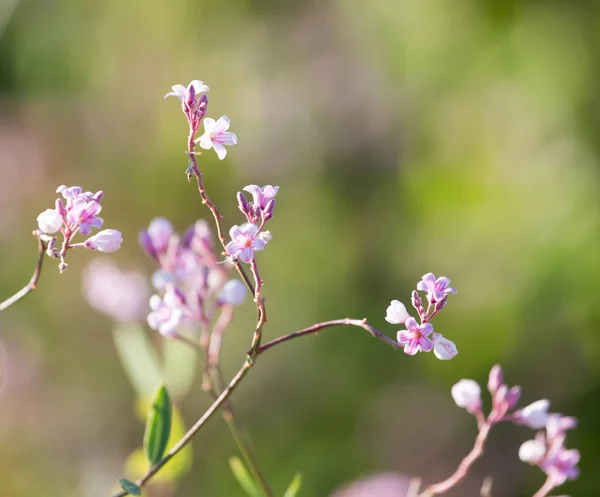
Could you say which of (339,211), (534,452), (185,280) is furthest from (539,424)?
(339,211)

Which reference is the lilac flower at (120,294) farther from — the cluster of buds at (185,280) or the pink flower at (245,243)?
the pink flower at (245,243)

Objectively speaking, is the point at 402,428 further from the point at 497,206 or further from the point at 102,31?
the point at 102,31

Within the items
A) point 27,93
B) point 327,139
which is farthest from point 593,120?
point 27,93

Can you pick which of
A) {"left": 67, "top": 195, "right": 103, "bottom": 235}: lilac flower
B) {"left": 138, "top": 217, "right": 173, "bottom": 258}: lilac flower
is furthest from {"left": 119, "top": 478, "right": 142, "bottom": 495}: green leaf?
{"left": 138, "top": 217, "right": 173, "bottom": 258}: lilac flower

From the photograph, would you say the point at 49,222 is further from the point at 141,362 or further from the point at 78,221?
the point at 141,362

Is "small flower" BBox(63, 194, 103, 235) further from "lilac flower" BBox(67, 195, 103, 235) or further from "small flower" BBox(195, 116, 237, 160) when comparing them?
"small flower" BBox(195, 116, 237, 160)

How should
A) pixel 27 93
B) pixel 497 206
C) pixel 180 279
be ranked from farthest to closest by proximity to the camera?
1. pixel 27 93
2. pixel 497 206
3. pixel 180 279
